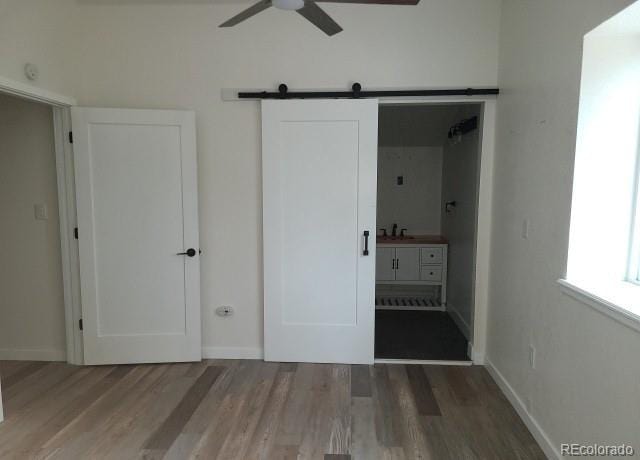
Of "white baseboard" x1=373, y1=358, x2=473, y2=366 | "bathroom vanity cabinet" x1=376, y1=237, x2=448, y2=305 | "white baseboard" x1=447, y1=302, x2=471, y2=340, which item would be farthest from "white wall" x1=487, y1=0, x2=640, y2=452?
"bathroom vanity cabinet" x1=376, y1=237, x2=448, y2=305

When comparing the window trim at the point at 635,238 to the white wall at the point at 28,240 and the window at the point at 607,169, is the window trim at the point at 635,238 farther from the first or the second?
the white wall at the point at 28,240

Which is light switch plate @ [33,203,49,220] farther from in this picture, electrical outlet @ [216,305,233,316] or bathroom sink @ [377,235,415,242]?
bathroom sink @ [377,235,415,242]

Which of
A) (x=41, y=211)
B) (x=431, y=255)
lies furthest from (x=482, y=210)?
(x=41, y=211)

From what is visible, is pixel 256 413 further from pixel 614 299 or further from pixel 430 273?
pixel 430 273

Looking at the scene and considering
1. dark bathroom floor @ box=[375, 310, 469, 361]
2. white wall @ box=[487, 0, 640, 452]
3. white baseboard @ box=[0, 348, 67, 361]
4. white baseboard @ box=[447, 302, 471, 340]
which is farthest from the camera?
white baseboard @ box=[447, 302, 471, 340]

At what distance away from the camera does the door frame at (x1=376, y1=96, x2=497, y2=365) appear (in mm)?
2850

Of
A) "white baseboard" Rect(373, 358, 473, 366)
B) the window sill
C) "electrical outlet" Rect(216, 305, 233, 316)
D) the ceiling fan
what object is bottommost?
"white baseboard" Rect(373, 358, 473, 366)

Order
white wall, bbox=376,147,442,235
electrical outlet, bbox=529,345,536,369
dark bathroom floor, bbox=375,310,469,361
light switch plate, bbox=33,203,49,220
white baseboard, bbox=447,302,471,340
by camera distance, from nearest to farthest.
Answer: electrical outlet, bbox=529,345,536,369, light switch plate, bbox=33,203,49,220, dark bathroom floor, bbox=375,310,469,361, white baseboard, bbox=447,302,471,340, white wall, bbox=376,147,442,235

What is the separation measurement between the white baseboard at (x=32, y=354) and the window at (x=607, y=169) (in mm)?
3716

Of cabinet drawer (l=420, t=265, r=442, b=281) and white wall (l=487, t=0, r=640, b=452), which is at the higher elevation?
white wall (l=487, t=0, r=640, b=452)

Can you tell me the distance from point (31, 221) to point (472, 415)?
3.60 m

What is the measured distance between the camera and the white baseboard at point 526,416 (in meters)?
1.92

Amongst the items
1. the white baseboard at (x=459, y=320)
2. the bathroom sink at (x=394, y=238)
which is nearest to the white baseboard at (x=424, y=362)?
the white baseboard at (x=459, y=320)

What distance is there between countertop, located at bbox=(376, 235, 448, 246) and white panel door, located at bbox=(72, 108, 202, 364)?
8.11 ft
